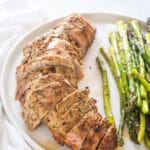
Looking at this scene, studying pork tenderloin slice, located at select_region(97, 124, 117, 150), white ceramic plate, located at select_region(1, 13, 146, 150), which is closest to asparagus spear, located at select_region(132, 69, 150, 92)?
white ceramic plate, located at select_region(1, 13, 146, 150)

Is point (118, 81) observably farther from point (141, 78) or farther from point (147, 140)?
point (147, 140)

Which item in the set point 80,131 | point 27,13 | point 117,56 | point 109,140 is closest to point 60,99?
point 80,131

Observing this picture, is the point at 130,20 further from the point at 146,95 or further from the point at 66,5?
the point at 146,95

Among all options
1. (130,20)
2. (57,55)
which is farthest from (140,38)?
(57,55)

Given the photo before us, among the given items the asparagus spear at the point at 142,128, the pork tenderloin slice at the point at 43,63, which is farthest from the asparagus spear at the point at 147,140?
the pork tenderloin slice at the point at 43,63

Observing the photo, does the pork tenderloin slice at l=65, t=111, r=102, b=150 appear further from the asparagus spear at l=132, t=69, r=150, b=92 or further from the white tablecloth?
the asparagus spear at l=132, t=69, r=150, b=92

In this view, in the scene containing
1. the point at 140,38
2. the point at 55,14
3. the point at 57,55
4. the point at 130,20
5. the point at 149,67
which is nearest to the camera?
the point at 57,55
